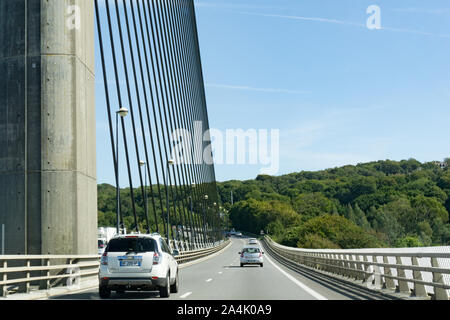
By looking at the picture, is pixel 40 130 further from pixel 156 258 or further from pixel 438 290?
pixel 438 290

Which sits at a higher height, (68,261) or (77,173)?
(77,173)

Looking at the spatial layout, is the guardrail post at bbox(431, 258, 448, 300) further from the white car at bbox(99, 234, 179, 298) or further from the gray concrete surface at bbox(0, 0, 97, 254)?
the gray concrete surface at bbox(0, 0, 97, 254)

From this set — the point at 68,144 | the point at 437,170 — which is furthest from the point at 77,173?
the point at 437,170

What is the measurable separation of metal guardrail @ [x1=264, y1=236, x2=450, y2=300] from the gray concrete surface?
362 inches

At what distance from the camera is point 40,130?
63.2 ft

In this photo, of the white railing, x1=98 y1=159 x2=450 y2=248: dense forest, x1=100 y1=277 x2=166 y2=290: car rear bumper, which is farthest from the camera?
x1=98 y1=159 x2=450 y2=248: dense forest

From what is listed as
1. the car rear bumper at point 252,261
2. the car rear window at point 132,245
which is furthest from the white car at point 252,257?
the car rear window at point 132,245

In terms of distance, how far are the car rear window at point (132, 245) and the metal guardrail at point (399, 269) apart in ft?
20.3

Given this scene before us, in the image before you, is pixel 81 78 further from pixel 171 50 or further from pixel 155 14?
pixel 171 50

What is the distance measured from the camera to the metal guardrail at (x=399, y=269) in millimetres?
12180

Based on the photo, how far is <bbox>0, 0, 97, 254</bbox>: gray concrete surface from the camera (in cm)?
1898

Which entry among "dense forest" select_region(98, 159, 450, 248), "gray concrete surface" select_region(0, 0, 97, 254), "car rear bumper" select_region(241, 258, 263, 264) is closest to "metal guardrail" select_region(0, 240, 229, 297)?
"gray concrete surface" select_region(0, 0, 97, 254)
